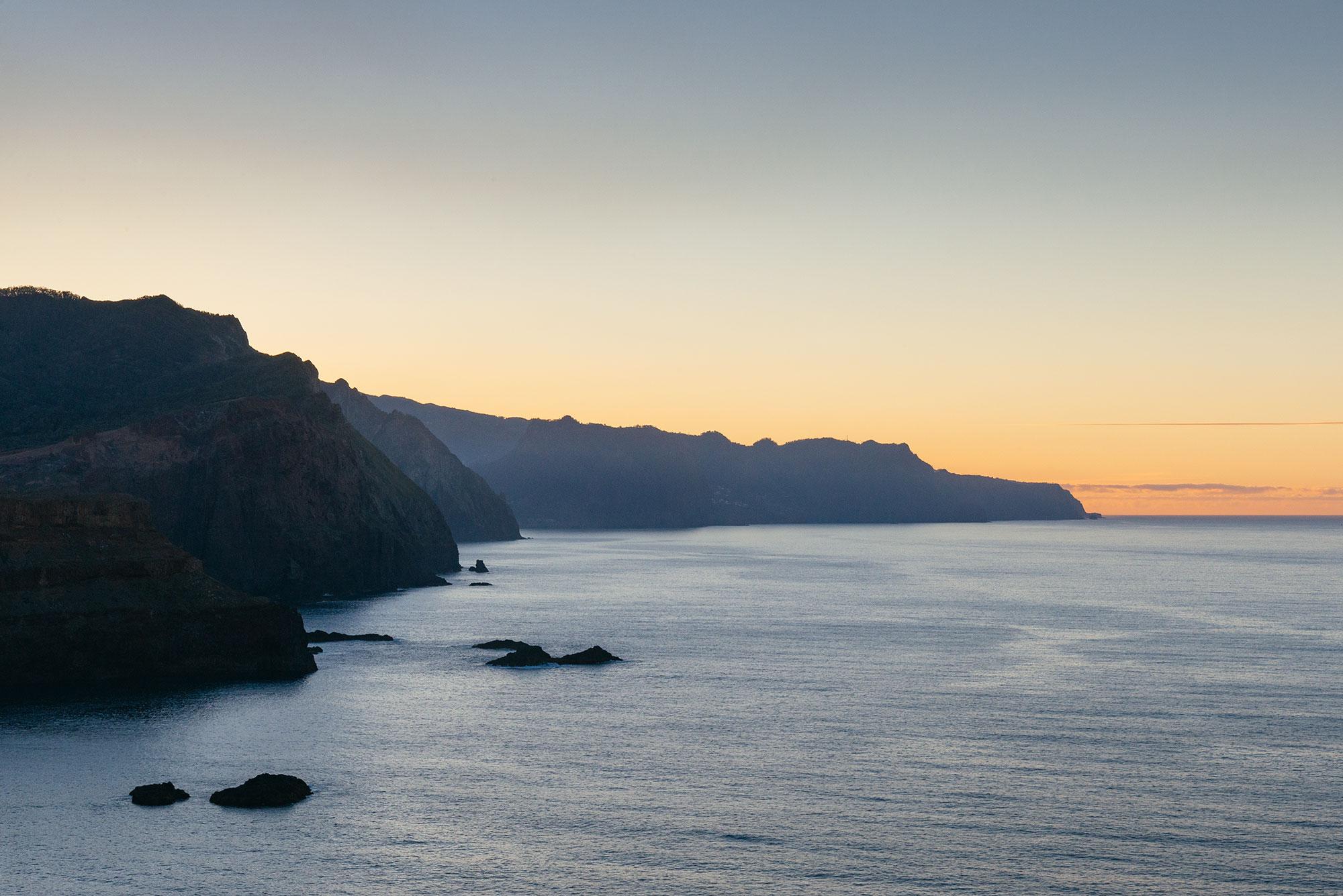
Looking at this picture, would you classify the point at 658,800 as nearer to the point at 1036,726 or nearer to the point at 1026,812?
the point at 1026,812

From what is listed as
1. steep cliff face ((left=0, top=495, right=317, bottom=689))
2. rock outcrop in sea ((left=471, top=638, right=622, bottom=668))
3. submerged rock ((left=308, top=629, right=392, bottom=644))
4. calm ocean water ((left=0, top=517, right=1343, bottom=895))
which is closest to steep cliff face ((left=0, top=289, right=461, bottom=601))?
submerged rock ((left=308, top=629, right=392, bottom=644))

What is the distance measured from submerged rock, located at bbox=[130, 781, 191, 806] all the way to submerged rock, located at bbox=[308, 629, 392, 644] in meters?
44.9

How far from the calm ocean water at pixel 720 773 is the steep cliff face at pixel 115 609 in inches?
157

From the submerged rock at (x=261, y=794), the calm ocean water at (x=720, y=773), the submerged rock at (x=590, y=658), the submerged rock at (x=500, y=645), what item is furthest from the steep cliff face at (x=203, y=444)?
the submerged rock at (x=261, y=794)

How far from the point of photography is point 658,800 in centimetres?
4012

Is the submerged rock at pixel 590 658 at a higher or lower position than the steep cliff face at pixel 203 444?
lower

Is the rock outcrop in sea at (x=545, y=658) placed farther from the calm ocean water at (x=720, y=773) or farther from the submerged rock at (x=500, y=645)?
the submerged rock at (x=500, y=645)

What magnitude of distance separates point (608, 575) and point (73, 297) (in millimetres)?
95086

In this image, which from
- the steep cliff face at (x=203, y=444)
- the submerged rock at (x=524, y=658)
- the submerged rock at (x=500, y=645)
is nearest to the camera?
the submerged rock at (x=524, y=658)

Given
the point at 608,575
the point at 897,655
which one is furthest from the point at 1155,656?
the point at 608,575

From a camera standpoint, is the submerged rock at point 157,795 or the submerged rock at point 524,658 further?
the submerged rock at point 524,658

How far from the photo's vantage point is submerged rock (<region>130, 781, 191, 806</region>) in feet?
128

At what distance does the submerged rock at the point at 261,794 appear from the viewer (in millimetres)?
39031

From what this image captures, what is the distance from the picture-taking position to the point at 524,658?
74.7 metres
